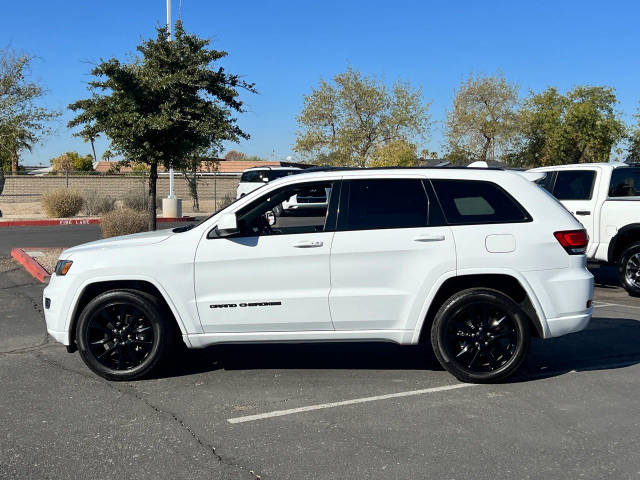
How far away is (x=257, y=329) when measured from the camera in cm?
571

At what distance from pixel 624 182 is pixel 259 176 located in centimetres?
1746

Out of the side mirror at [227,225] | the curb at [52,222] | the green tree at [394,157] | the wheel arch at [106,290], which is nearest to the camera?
the side mirror at [227,225]

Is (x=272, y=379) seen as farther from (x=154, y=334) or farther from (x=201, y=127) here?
(x=201, y=127)

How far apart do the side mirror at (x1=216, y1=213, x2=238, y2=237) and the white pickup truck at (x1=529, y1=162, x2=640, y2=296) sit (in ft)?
22.6

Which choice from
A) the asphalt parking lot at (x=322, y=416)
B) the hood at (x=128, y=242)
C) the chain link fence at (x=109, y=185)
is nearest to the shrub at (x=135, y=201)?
the chain link fence at (x=109, y=185)

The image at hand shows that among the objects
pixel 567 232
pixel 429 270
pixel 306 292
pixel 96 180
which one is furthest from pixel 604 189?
pixel 96 180

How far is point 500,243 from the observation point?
5.64 meters

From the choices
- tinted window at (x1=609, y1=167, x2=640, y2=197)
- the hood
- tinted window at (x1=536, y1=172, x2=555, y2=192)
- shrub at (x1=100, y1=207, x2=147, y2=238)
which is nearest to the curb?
shrub at (x1=100, y1=207, x2=147, y2=238)

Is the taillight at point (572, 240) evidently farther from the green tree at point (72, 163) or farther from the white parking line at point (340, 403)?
the green tree at point (72, 163)

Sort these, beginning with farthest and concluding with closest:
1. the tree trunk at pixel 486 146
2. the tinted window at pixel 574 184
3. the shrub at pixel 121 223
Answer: the tree trunk at pixel 486 146 → the shrub at pixel 121 223 → the tinted window at pixel 574 184

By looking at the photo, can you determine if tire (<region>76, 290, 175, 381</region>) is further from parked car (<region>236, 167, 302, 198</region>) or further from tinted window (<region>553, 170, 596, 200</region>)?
parked car (<region>236, 167, 302, 198</region>)

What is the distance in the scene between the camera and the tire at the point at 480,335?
5.62 meters

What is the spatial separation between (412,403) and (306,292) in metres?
1.25

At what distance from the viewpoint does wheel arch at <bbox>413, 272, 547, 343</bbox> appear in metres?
5.63
